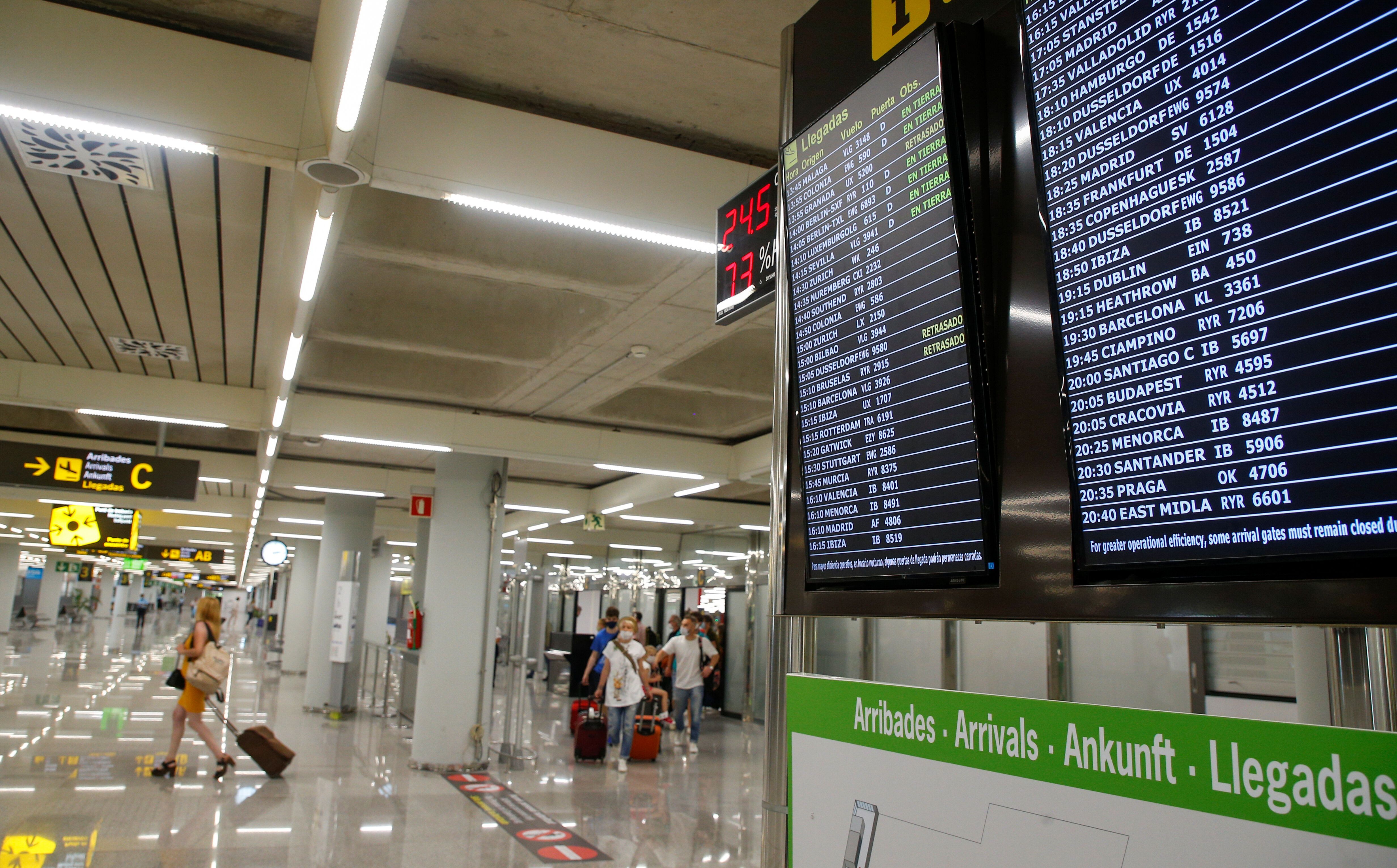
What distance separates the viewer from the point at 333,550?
53.1 ft

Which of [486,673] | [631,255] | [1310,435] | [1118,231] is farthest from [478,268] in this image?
[486,673]

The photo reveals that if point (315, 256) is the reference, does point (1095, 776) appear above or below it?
below

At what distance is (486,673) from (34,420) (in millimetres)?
6729

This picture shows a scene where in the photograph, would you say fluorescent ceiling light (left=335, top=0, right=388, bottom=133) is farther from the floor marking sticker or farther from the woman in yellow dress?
the woman in yellow dress

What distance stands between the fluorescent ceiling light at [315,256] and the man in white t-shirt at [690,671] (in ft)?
25.2

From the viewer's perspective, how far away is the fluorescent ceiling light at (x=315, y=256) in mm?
4199

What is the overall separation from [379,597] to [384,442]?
45.3 ft

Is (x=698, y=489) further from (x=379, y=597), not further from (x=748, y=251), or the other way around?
(x=379, y=597)

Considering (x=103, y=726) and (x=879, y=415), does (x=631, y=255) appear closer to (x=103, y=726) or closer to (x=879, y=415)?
(x=879, y=415)

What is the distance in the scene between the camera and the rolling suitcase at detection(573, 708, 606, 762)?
1077 cm

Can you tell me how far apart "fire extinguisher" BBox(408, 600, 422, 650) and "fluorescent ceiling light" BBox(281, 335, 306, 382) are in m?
4.76

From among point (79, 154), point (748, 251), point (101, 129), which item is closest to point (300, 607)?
point (79, 154)

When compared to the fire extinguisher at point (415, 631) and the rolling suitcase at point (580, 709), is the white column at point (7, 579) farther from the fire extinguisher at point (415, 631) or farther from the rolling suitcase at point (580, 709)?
the rolling suitcase at point (580, 709)

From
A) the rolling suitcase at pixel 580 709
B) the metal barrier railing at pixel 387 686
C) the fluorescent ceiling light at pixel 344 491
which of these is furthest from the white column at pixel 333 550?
the rolling suitcase at pixel 580 709
